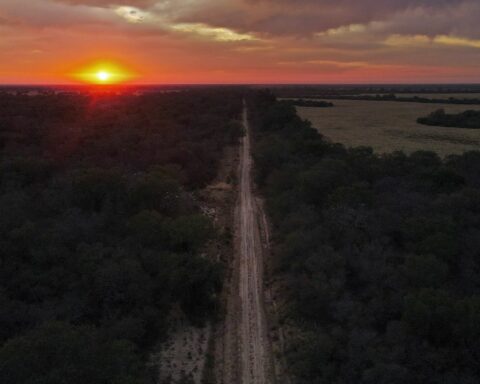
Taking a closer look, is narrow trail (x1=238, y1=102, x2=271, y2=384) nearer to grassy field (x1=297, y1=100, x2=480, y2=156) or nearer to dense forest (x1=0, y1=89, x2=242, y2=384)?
dense forest (x1=0, y1=89, x2=242, y2=384)

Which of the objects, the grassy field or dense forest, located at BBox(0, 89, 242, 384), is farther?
the grassy field

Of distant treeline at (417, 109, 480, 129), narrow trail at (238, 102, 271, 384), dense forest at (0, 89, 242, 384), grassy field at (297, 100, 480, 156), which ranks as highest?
distant treeline at (417, 109, 480, 129)

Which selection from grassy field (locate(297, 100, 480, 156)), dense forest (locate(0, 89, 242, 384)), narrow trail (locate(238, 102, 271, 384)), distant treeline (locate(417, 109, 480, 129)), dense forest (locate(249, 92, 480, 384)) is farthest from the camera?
distant treeline (locate(417, 109, 480, 129))

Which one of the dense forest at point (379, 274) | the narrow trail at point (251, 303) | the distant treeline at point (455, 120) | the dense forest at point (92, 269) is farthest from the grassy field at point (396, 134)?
the dense forest at point (92, 269)

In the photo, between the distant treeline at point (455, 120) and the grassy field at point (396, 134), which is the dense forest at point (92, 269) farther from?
the distant treeline at point (455, 120)

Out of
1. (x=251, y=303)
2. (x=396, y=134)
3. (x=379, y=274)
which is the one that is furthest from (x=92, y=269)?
(x=396, y=134)

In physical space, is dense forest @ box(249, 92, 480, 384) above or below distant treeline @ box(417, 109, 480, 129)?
below

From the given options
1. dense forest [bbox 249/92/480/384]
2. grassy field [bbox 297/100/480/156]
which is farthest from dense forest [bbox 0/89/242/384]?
grassy field [bbox 297/100/480/156]

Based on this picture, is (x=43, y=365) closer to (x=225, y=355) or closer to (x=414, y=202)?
(x=225, y=355)
